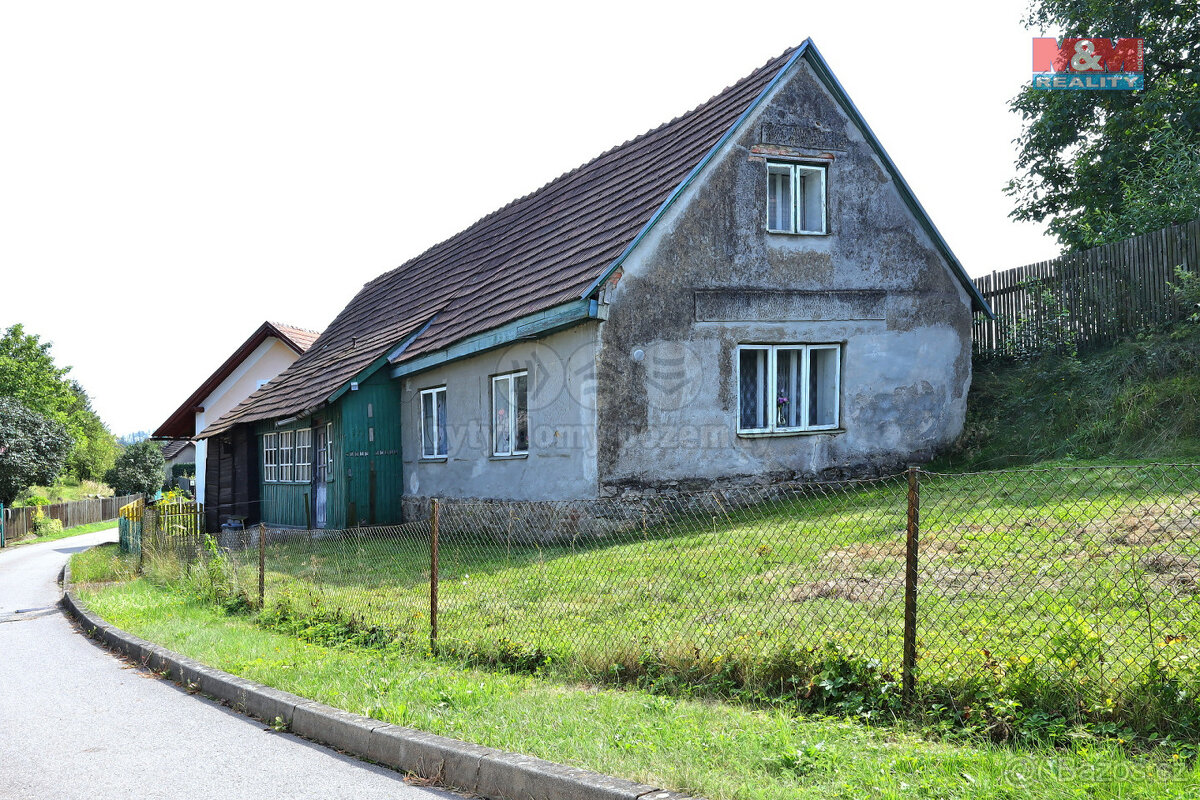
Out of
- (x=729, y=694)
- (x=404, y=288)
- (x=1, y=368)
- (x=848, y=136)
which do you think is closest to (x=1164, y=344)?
(x=848, y=136)

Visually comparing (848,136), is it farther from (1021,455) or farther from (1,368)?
(1,368)

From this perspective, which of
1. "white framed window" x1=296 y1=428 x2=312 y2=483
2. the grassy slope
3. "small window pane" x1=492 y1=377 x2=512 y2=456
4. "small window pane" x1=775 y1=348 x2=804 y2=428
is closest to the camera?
the grassy slope

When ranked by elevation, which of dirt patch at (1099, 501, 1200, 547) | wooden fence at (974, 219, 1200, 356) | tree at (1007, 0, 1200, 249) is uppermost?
tree at (1007, 0, 1200, 249)

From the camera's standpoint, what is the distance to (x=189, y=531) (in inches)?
781

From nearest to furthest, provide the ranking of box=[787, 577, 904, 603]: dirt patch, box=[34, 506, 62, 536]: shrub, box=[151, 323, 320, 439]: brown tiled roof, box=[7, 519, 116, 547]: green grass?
box=[787, 577, 904, 603]: dirt patch → box=[151, 323, 320, 439]: brown tiled roof → box=[7, 519, 116, 547]: green grass → box=[34, 506, 62, 536]: shrub

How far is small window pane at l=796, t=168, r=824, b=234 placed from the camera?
49.3 feet

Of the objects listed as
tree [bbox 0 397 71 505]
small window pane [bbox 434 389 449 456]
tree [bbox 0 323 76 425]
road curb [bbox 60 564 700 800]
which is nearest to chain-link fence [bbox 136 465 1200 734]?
road curb [bbox 60 564 700 800]

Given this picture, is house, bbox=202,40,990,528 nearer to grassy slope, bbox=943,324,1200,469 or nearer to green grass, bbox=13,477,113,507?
grassy slope, bbox=943,324,1200,469

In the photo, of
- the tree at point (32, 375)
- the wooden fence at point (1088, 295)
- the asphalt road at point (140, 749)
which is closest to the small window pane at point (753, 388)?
the wooden fence at point (1088, 295)

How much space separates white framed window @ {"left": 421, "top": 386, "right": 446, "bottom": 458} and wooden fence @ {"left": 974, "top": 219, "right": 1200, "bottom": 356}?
10170 mm

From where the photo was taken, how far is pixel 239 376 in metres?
35.9

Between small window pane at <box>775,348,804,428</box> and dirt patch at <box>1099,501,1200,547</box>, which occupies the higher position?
small window pane at <box>775,348,804,428</box>

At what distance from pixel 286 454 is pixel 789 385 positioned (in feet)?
45.8

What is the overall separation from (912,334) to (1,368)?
68020mm
